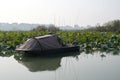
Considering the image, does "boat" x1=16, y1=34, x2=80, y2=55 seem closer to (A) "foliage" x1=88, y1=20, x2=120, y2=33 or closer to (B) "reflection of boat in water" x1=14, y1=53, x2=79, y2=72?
(B) "reflection of boat in water" x1=14, y1=53, x2=79, y2=72

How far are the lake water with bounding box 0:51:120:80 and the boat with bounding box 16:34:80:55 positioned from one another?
76cm

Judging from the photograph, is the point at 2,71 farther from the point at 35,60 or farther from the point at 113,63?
the point at 113,63

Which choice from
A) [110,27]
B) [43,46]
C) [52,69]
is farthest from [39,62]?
[110,27]

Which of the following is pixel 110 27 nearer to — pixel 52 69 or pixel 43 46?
pixel 43 46

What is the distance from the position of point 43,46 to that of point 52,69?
4.28 meters

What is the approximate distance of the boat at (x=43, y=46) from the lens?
15711mm

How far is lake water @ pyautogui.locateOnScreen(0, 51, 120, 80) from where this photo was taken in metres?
10.1

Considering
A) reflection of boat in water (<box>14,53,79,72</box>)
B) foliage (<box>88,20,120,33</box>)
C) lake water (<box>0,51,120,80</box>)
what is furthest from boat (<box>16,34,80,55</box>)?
foliage (<box>88,20,120,33</box>)

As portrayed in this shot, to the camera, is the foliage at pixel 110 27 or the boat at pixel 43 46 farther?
the foliage at pixel 110 27

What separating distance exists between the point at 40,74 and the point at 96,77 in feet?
7.25

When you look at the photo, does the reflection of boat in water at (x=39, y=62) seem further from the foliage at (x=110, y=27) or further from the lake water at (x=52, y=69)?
the foliage at (x=110, y=27)

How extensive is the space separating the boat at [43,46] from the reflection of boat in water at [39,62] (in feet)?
1.66

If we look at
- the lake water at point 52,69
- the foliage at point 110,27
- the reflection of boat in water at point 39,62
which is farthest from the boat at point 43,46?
the foliage at point 110,27

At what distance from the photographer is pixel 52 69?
472 inches
